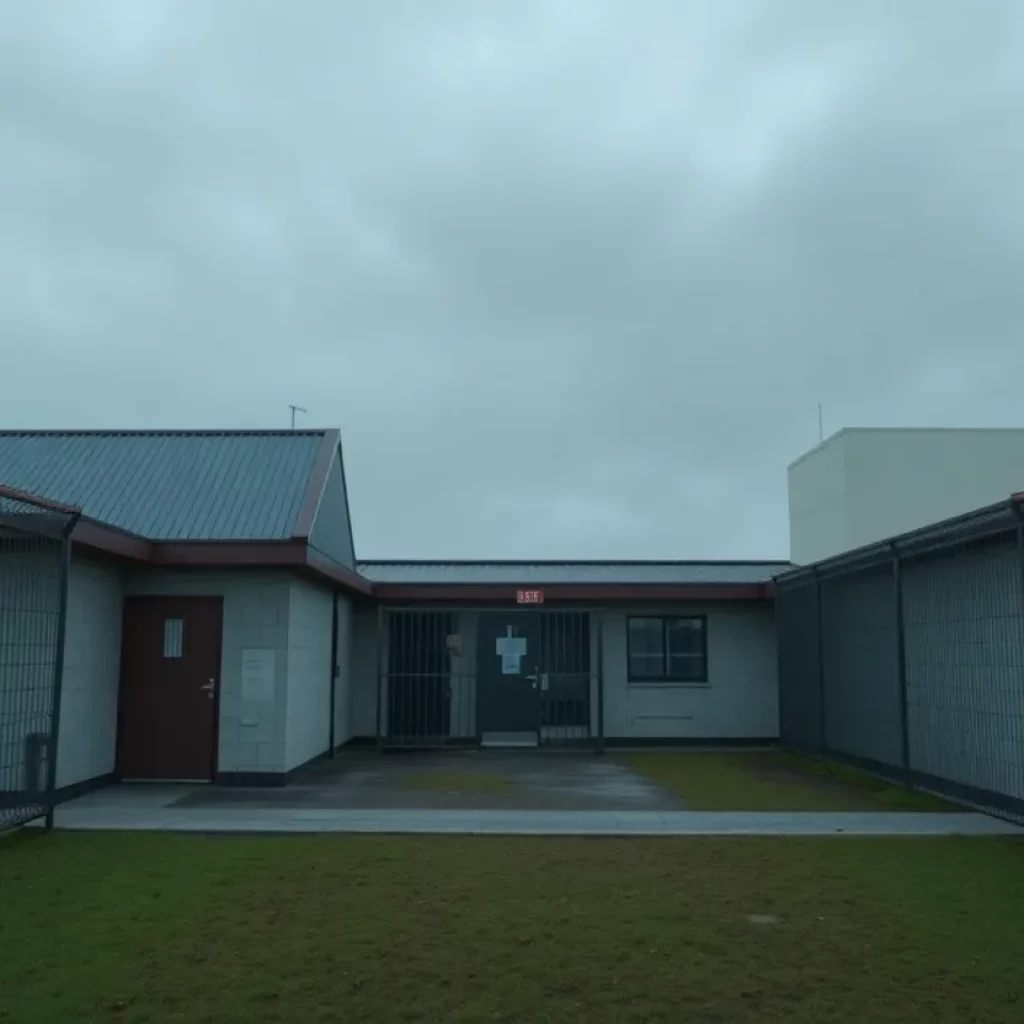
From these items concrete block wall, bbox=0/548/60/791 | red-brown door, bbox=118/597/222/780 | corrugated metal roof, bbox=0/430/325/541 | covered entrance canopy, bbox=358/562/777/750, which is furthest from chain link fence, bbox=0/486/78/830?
covered entrance canopy, bbox=358/562/777/750

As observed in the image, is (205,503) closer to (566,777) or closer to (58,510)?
(58,510)

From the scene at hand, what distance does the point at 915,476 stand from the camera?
25562 mm

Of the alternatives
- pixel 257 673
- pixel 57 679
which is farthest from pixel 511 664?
pixel 57 679

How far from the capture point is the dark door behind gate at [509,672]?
1909 centimetres

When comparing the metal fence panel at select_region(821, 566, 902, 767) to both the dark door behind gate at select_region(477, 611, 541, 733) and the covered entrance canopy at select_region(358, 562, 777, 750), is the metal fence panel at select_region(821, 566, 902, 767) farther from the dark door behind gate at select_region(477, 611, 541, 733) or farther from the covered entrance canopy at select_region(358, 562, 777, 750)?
the dark door behind gate at select_region(477, 611, 541, 733)

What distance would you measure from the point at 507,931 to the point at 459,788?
274 inches

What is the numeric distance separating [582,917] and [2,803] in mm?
6463

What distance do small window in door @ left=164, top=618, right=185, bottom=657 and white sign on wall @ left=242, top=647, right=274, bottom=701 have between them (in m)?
0.85

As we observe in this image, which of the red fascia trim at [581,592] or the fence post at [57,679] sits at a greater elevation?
the red fascia trim at [581,592]

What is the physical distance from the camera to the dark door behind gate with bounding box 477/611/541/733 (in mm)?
19094

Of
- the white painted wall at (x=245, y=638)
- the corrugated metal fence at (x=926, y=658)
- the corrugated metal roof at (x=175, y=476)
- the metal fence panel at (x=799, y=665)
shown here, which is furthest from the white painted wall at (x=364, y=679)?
the corrugated metal fence at (x=926, y=658)

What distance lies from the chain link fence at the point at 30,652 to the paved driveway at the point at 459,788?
184 cm

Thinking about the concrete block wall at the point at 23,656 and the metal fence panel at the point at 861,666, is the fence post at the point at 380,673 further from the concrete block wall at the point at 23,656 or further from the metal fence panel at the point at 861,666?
the concrete block wall at the point at 23,656

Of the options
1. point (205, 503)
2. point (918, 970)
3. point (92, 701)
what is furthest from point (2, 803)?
point (918, 970)
